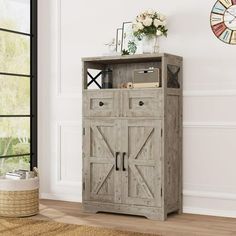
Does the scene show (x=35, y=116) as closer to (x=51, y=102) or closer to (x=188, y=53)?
(x=51, y=102)

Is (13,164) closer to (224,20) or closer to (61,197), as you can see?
(61,197)

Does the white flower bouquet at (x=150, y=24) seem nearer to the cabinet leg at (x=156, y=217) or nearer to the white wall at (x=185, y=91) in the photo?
the white wall at (x=185, y=91)

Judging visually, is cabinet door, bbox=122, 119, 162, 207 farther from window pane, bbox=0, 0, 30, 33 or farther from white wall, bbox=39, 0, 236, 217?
window pane, bbox=0, 0, 30, 33

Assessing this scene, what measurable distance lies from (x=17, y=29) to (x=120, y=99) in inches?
64.4

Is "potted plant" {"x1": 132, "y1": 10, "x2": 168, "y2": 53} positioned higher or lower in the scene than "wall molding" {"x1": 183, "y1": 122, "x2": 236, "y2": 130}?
higher

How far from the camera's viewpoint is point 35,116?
6.18 m

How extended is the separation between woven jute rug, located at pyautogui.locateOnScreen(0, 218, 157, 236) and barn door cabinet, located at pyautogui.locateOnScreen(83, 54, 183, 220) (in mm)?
653

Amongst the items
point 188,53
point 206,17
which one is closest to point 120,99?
point 188,53

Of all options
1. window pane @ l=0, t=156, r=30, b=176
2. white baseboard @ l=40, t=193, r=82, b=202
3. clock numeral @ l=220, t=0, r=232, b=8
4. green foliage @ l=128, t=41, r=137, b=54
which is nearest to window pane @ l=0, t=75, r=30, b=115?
window pane @ l=0, t=156, r=30, b=176

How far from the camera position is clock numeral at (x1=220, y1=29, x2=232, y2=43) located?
5094 millimetres

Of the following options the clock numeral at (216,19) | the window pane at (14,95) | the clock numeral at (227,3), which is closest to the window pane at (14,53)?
the window pane at (14,95)

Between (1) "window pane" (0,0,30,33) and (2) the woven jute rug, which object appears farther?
(1) "window pane" (0,0,30,33)

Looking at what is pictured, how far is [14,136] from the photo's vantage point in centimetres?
594

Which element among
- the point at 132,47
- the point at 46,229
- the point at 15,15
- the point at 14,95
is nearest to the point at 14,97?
the point at 14,95
